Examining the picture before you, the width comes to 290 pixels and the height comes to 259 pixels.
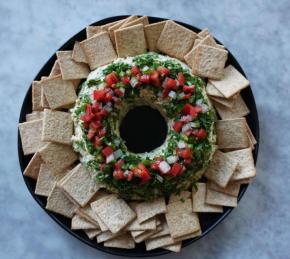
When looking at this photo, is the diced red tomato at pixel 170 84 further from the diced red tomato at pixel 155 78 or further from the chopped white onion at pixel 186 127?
the chopped white onion at pixel 186 127

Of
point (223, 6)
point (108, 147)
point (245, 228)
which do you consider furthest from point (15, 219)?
point (223, 6)

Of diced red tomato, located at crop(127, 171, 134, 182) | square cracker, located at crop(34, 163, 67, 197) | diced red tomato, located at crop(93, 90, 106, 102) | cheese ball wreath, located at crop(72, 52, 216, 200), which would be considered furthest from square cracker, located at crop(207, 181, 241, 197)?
square cracker, located at crop(34, 163, 67, 197)

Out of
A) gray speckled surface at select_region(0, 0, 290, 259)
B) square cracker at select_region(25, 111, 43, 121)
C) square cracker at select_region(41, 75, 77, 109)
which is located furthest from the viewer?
gray speckled surface at select_region(0, 0, 290, 259)

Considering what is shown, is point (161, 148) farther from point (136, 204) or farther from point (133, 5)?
point (133, 5)

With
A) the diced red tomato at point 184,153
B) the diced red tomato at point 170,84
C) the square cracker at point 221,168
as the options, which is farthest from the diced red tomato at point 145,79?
the square cracker at point 221,168

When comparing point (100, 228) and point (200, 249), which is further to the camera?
point (200, 249)

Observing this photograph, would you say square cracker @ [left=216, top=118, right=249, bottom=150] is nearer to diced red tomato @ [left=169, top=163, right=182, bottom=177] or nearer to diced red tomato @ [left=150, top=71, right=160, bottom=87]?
diced red tomato @ [left=169, top=163, right=182, bottom=177]

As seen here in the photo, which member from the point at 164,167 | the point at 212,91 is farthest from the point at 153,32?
the point at 164,167
